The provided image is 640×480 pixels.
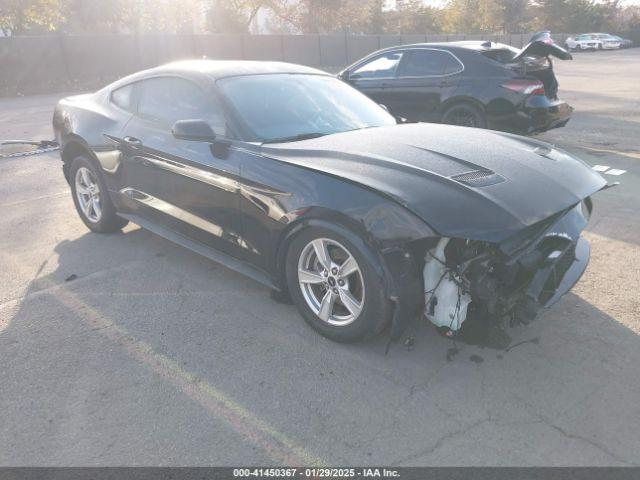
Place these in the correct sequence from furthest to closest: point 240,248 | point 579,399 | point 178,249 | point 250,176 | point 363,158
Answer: point 178,249 → point 240,248 → point 250,176 → point 363,158 → point 579,399

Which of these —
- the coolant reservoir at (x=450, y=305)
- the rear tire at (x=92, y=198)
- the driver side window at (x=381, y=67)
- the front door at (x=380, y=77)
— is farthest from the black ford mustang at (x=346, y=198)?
the driver side window at (x=381, y=67)

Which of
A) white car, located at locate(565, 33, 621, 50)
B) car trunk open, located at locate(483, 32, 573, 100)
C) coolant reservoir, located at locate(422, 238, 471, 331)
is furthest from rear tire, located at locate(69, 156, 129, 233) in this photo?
white car, located at locate(565, 33, 621, 50)

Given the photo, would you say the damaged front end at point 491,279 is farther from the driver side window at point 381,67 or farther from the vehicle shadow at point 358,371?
the driver side window at point 381,67

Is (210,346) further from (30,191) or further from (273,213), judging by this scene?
(30,191)

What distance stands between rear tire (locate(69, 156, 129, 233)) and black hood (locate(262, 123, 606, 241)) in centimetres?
225

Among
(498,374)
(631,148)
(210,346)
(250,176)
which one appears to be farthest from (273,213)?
(631,148)

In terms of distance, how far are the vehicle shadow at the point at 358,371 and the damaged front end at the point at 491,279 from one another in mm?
253

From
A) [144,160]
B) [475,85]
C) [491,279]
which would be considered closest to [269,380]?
[491,279]

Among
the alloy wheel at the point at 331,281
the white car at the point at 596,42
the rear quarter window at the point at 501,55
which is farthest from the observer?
the white car at the point at 596,42

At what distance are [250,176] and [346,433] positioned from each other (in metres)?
1.68

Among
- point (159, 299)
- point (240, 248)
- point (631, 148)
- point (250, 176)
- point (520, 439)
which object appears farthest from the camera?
point (631, 148)

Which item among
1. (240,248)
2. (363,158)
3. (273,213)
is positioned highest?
(363,158)

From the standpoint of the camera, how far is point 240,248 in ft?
11.7

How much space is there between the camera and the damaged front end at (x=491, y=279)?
2.74 meters
